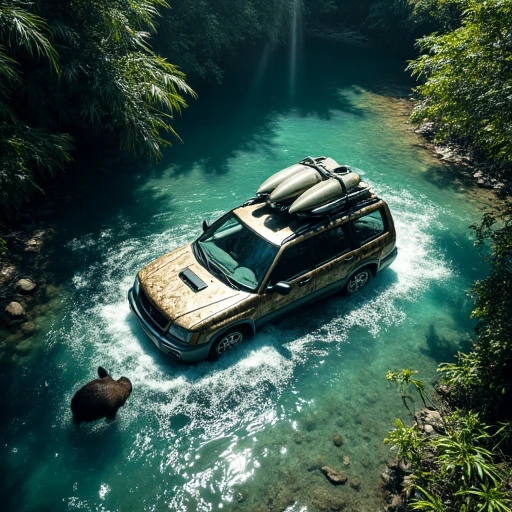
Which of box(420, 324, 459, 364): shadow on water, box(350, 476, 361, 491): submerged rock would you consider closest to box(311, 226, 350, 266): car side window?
box(420, 324, 459, 364): shadow on water

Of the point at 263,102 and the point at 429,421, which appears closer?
the point at 429,421

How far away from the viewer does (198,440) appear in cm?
617

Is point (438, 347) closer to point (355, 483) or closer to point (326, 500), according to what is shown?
point (355, 483)

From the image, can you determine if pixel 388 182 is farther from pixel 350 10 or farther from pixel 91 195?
pixel 350 10

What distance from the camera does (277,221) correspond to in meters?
7.63

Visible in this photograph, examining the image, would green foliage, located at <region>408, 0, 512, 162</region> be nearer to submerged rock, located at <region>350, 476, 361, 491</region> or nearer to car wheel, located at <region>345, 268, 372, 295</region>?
car wheel, located at <region>345, 268, 372, 295</region>

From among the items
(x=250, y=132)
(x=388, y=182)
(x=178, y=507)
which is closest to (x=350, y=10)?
(x=250, y=132)

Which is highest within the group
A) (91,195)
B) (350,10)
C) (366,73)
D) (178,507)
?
(350,10)

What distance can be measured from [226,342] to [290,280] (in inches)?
60.9

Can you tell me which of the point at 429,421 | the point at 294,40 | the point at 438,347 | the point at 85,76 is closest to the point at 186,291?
the point at 429,421

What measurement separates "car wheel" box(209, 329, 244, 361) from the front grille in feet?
2.98

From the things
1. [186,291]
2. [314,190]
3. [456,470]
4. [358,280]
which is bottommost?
[358,280]

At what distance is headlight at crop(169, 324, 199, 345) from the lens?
6570 mm

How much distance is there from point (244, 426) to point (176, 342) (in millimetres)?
1679
